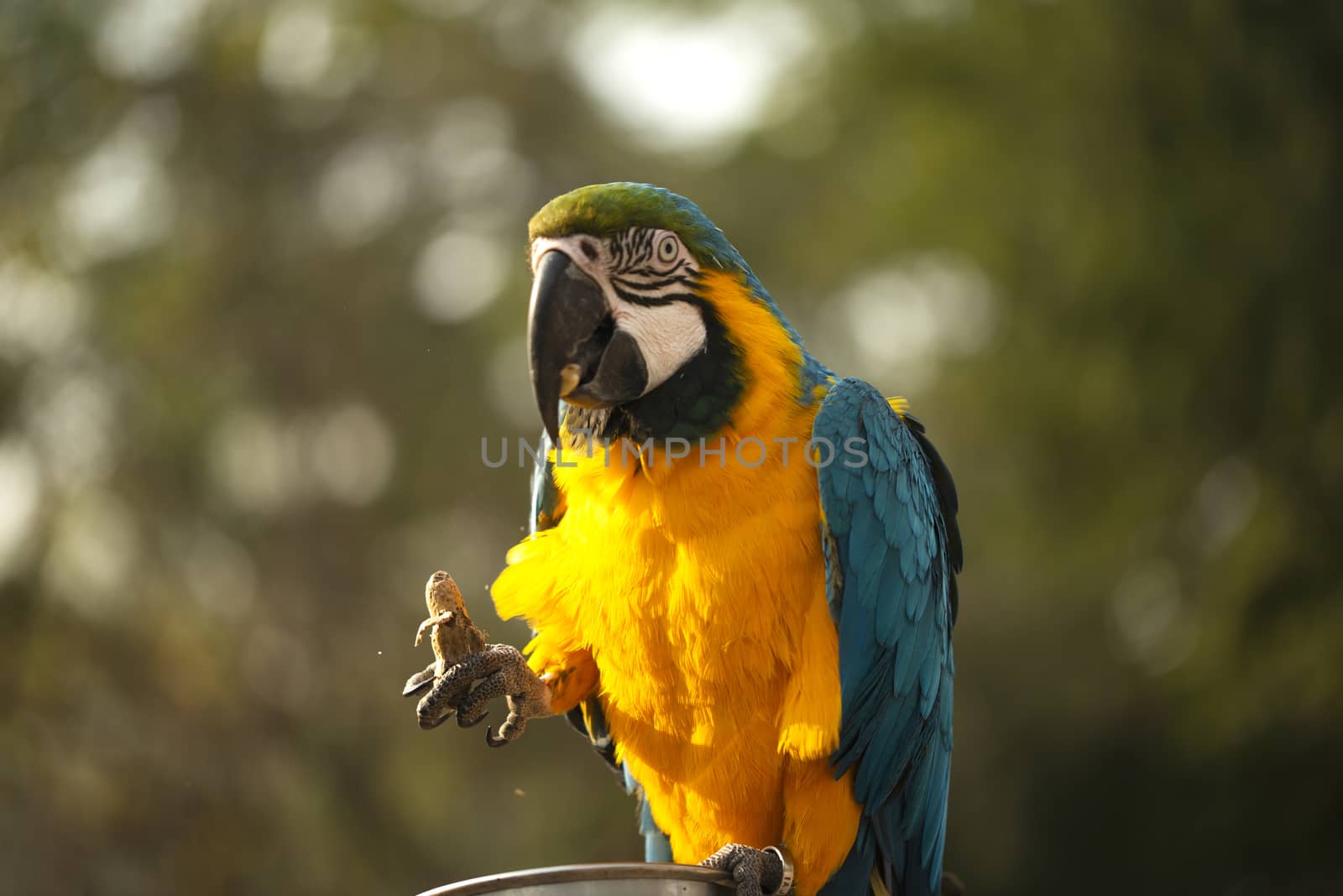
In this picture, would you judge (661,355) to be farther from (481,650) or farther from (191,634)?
(191,634)

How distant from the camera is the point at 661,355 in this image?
6.61 ft

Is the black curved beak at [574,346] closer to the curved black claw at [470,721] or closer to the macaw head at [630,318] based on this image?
the macaw head at [630,318]

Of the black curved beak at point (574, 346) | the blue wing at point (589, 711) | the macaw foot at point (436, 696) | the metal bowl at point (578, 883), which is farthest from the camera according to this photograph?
the blue wing at point (589, 711)

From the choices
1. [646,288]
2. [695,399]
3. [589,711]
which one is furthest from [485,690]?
[646,288]

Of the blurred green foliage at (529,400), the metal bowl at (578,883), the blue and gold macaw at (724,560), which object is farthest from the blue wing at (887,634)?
the blurred green foliage at (529,400)

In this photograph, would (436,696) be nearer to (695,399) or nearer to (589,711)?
(589,711)

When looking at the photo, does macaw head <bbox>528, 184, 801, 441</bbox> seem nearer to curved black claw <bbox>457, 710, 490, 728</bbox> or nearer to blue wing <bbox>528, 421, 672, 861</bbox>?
blue wing <bbox>528, 421, 672, 861</bbox>

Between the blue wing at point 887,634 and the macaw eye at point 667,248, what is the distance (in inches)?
16.4

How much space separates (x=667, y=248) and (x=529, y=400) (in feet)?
19.2

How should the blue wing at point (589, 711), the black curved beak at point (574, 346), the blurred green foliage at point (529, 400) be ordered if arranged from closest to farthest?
1. the black curved beak at point (574, 346)
2. the blue wing at point (589, 711)
3. the blurred green foliage at point (529, 400)

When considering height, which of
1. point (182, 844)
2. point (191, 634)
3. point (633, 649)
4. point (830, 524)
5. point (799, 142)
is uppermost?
point (799, 142)

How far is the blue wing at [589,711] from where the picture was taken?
245 centimetres

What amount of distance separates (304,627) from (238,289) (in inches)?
91.7

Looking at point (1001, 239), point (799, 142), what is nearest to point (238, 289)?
point (799, 142)
